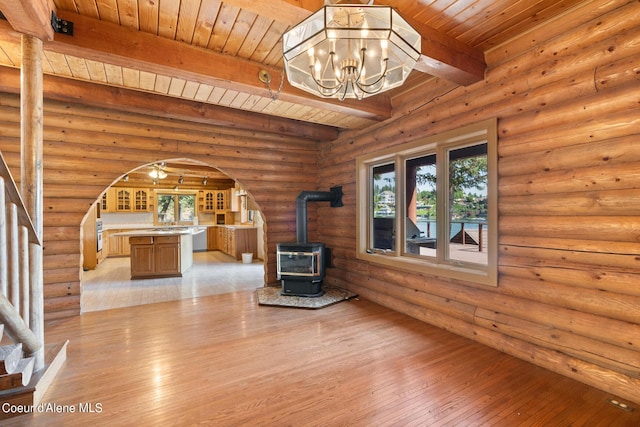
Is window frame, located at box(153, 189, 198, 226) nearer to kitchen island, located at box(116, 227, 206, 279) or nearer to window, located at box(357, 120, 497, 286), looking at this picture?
kitchen island, located at box(116, 227, 206, 279)

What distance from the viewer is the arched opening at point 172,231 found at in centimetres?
524

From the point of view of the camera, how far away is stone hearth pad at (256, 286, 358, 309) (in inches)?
166

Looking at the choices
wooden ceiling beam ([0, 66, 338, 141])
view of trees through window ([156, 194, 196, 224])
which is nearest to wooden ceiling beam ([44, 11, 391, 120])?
wooden ceiling beam ([0, 66, 338, 141])

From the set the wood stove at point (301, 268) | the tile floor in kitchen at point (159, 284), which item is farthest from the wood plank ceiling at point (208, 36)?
the tile floor in kitchen at point (159, 284)

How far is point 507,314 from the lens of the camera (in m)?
2.79

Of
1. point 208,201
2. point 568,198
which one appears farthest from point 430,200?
point 208,201

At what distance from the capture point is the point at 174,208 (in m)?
10.9

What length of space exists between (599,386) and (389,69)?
9.49 ft

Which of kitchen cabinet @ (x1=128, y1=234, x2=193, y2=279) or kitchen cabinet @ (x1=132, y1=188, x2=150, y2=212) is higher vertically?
kitchen cabinet @ (x1=132, y1=188, x2=150, y2=212)

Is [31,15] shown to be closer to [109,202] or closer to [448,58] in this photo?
[448,58]

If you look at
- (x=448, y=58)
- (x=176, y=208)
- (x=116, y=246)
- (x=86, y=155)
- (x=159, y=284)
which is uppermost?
(x=448, y=58)

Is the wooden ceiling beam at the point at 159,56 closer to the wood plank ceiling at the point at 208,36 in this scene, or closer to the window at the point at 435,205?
the wood plank ceiling at the point at 208,36

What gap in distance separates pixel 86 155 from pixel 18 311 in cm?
268

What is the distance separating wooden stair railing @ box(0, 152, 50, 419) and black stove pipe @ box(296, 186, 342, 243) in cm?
325
